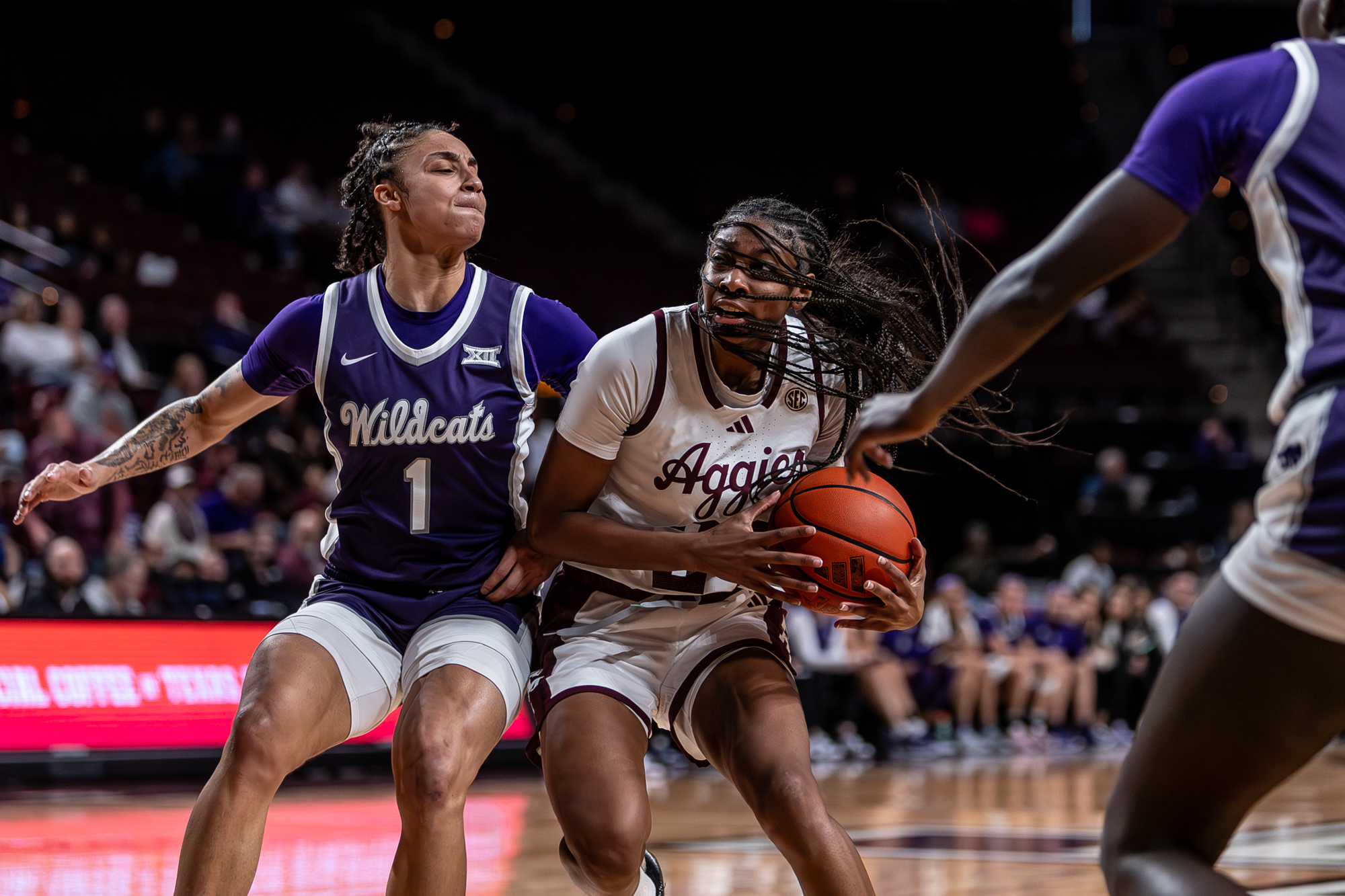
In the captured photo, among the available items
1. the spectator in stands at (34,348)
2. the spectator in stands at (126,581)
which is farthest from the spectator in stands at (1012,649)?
the spectator in stands at (34,348)

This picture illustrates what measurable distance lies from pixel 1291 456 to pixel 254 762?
2022mm

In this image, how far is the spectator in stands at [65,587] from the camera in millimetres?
7605

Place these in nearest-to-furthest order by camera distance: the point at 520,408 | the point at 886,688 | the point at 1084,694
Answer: the point at 520,408 → the point at 886,688 → the point at 1084,694

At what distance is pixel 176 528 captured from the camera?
9.49 meters

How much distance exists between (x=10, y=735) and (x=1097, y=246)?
6.72m

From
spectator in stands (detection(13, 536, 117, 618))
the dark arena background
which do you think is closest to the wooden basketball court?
the dark arena background

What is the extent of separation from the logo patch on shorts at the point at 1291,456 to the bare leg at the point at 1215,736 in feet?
0.62

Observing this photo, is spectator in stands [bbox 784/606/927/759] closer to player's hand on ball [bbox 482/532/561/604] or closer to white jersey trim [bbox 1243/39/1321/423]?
player's hand on ball [bbox 482/532/561/604]

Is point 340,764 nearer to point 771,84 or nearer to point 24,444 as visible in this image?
point 24,444

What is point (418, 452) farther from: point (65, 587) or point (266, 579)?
point (266, 579)

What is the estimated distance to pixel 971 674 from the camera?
12.3 meters

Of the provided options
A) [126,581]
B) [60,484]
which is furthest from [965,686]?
[60,484]

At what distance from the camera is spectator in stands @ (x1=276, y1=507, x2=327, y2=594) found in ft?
31.0

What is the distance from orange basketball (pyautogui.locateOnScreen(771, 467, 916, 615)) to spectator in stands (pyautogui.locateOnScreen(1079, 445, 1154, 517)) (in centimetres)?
1254
